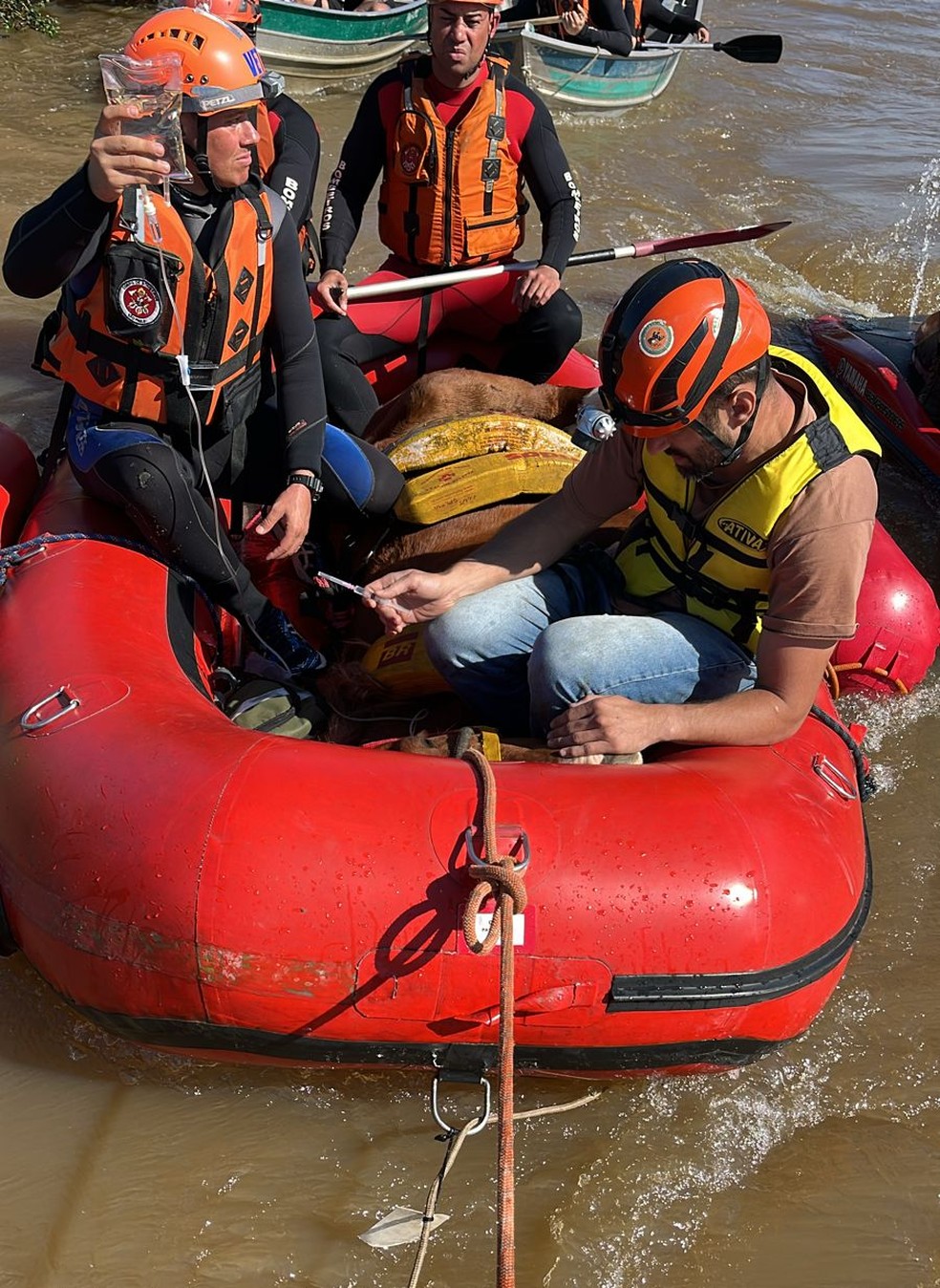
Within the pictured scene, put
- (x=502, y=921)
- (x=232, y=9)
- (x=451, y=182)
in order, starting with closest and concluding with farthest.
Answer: (x=502, y=921)
(x=232, y=9)
(x=451, y=182)

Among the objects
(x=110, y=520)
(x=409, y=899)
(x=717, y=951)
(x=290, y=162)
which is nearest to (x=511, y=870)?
(x=409, y=899)

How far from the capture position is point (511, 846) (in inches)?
97.3

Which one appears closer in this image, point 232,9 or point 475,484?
point 475,484

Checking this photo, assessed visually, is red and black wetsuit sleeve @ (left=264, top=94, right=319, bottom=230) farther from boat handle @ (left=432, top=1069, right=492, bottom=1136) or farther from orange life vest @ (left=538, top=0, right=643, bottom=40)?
orange life vest @ (left=538, top=0, right=643, bottom=40)

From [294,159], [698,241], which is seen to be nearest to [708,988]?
[294,159]

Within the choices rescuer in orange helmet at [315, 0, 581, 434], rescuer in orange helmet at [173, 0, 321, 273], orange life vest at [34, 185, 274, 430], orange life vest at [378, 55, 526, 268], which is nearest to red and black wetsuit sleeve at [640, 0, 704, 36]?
rescuer in orange helmet at [315, 0, 581, 434]

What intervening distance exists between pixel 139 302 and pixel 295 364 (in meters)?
0.51

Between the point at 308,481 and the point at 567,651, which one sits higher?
the point at 308,481

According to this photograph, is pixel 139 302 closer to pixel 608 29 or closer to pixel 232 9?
pixel 232 9

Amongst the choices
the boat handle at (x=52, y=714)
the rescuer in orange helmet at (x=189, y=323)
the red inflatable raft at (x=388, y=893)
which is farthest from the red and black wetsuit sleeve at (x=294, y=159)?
the red inflatable raft at (x=388, y=893)

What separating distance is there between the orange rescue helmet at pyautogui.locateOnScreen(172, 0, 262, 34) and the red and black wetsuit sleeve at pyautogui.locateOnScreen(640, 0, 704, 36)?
6362mm

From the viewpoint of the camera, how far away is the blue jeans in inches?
112

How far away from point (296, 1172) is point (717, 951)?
1.01m

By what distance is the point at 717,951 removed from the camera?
252 cm
